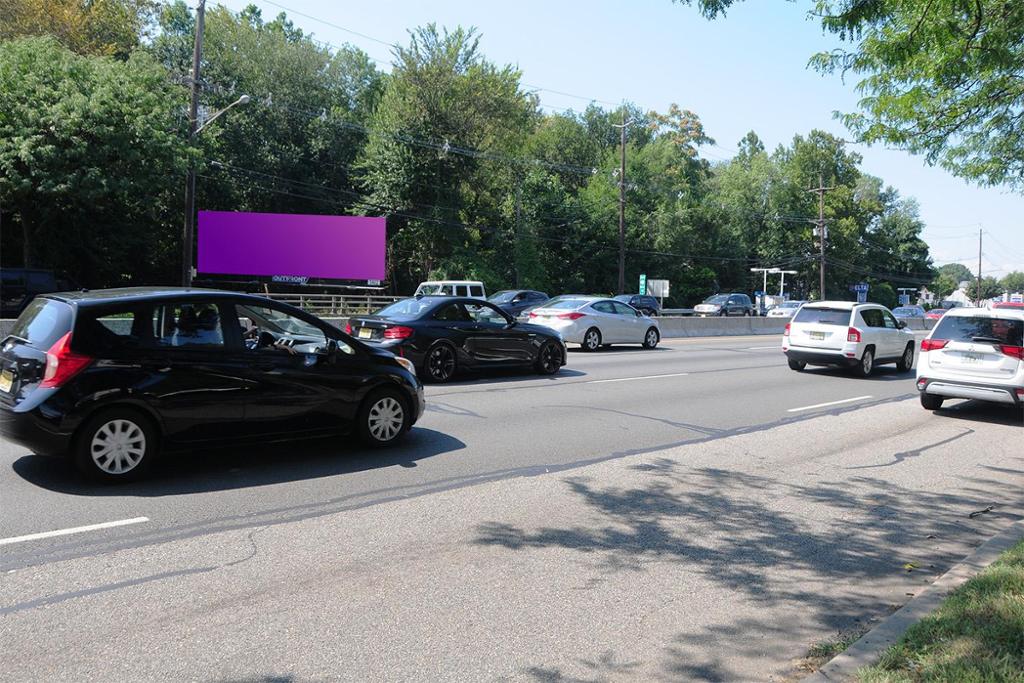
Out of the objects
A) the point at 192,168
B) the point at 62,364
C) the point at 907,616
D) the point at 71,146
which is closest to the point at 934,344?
the point at 907,616

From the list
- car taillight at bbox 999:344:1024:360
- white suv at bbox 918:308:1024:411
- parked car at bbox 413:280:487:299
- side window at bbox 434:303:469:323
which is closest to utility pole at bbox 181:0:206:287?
parked car at bbox 413:280:487:299

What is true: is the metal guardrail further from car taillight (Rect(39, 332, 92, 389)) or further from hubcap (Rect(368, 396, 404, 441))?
car taillight (Rect(39, 332, 92, 389))

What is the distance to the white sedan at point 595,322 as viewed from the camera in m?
22.4

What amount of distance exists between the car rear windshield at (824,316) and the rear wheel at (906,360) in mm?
2807

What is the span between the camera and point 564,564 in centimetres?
527

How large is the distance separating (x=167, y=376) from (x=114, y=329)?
1.88ft

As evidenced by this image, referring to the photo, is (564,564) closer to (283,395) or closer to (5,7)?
(283,395)

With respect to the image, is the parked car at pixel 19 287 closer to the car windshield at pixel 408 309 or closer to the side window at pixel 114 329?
the car windshield at pixel 408 309

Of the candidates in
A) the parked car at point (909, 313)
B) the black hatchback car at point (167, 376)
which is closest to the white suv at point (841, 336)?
the black hatchback car at point (167, 376)

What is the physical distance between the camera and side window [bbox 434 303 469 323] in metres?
14.1

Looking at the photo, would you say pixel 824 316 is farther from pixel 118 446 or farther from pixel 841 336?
pixel 118 446

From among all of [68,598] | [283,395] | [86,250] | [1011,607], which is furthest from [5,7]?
[1011,607]

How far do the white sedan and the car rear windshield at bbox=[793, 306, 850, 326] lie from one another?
6.18m

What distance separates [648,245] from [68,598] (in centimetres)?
6289
